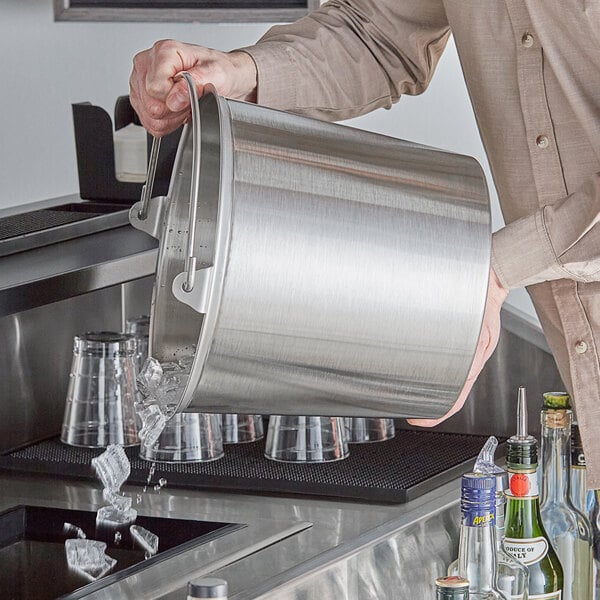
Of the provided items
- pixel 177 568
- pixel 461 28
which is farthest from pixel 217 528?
pixel 461 28

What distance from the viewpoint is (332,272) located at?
844 mm

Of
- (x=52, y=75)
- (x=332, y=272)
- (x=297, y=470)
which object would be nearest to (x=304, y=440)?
(x=297, y=470)

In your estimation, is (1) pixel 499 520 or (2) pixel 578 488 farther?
(2) pixel 578 488

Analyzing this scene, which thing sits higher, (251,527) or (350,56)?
(350,56)

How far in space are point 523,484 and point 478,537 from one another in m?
0.16

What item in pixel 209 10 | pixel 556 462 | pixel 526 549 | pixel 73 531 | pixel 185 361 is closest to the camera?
pixel 185 361

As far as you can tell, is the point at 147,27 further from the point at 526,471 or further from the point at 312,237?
the point at 312,237

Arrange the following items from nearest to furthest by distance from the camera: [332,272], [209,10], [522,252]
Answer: [332,272], [522,252], [209,10]

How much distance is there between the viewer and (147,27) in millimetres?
2396

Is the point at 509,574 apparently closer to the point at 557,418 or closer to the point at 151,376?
the point at 557,418

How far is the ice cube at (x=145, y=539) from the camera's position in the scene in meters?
1.13

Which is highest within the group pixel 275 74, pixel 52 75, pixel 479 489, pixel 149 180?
pixel 52 75

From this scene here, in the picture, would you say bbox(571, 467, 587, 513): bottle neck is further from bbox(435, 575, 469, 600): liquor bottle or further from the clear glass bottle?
bbox(435, 575, 469, 600): liquor bottle

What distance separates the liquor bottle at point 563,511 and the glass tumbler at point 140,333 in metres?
0.45
